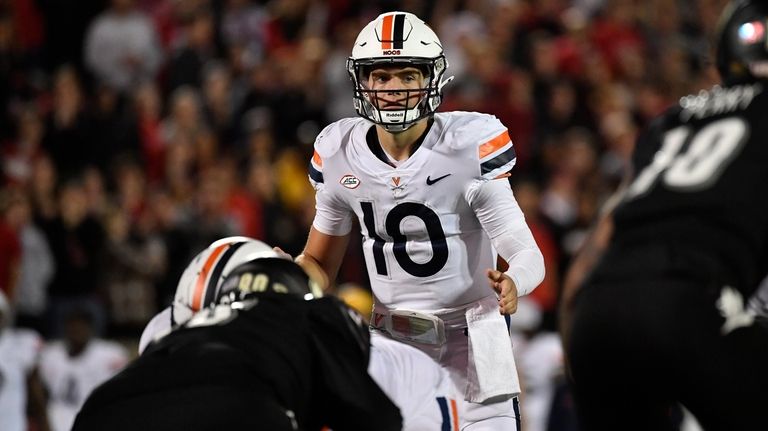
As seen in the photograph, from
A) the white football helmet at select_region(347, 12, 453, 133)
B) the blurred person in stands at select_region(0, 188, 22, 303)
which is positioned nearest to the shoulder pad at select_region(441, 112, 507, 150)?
the white football helmet at select_region(347, 12, 453, 133)

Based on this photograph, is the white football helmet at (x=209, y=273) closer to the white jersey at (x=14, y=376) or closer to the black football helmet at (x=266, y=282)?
the black football helmet at (x=266, y=282)

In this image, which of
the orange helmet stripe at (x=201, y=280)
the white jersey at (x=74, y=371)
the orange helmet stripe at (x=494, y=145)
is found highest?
the orange helmet stripe at (x=494, y=145)

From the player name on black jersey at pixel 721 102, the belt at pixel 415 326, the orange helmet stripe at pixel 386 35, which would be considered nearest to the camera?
the player name on black jersey at pixel 721 102

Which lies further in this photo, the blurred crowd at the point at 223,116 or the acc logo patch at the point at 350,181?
the blurred crowd at the point at 223,116

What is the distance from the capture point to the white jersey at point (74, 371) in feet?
28.6

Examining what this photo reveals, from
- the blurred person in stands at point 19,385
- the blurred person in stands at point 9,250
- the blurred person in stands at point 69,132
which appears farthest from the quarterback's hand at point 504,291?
the blurred person in stands at point 69,132

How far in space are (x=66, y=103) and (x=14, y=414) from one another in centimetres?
375

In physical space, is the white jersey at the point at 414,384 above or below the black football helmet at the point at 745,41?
below

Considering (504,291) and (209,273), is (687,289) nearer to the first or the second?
(504,291)

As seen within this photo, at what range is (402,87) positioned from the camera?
16.1ft

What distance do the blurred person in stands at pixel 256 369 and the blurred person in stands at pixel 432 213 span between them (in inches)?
38.6

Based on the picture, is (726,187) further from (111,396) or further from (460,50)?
(460,50)

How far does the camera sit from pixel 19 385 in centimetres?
725

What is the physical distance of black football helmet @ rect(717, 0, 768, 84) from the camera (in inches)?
139
